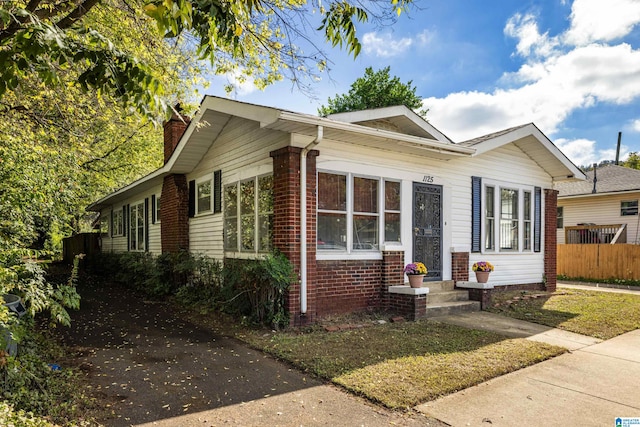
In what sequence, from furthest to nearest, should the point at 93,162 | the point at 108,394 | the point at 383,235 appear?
the point at 93,162 < the point at 383,235 < the point at 108,394

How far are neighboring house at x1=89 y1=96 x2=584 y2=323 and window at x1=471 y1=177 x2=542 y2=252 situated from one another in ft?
0.12

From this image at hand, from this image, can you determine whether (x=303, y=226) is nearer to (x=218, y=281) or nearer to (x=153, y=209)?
(x=218, y=281)

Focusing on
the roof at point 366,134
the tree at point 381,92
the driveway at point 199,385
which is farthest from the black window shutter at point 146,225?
the tree at point 381,92

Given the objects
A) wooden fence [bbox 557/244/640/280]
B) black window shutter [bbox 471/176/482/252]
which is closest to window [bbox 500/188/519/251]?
black window shutter [bbox 471/176/482/252]

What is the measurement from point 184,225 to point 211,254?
1.80 metres

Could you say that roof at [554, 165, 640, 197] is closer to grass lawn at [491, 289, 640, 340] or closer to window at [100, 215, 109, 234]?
grass lawn at [491, 289, 640, 340]

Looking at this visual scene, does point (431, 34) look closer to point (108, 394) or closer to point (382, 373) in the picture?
point (382, 373)

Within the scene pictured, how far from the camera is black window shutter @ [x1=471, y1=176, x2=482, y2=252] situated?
9.36 meters

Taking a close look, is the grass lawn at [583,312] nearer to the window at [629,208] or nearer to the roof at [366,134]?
the roof at [366,134]

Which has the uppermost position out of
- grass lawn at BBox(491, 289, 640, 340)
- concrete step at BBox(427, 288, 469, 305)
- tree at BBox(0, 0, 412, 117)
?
tree at BBox(0, 0, 412, 117)

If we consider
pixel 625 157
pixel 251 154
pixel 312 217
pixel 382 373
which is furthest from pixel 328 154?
pixel 625 157

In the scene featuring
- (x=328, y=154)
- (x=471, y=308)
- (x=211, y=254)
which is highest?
(x=328, y=154)

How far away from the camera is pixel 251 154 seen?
7.78 meters

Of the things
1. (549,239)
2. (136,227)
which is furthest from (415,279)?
(136,227)
